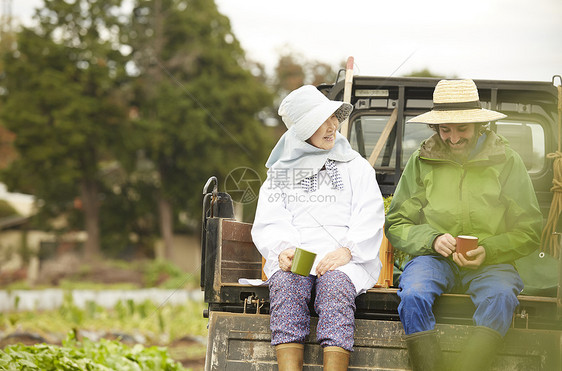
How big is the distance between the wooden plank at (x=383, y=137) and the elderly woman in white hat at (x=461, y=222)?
1652mm

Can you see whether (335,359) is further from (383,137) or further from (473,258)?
(383,137)

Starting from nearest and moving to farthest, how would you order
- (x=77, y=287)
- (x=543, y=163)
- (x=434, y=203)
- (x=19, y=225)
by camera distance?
1. (x=434, y=203)
2. (x=543, y=163)
3. (x=77, y=287)
4. (x=19, y=225)

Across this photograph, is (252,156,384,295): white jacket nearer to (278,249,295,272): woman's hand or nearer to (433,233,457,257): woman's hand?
(278,249,295,272): woman's hand

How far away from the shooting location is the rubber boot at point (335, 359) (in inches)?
142

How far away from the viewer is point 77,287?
771 inches

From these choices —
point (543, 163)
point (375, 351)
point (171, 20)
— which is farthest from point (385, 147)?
point (171, 20)

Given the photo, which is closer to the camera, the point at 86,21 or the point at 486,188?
the point at 486,188

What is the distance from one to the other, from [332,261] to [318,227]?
0.84 ft

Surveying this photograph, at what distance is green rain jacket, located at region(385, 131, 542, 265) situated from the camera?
3939 millimetres

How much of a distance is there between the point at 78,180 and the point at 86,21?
16.6 feet

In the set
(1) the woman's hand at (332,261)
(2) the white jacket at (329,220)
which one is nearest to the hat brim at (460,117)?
(2) the white jacket at (329,220)

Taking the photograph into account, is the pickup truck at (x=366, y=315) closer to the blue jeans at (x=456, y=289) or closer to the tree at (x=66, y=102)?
the blue jeans at (x=456, y=289)

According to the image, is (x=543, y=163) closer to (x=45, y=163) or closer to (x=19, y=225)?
(x=45, y=163)

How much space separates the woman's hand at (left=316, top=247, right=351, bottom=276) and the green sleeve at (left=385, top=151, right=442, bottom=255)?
339 millimetres
